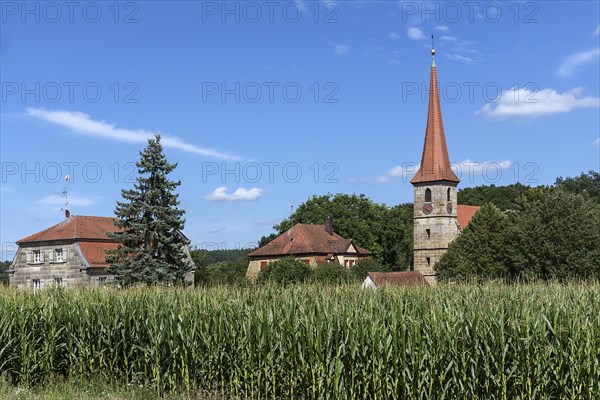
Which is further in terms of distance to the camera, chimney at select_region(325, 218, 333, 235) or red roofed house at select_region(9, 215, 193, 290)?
chimney at select_region(325, 218, 333, 235)

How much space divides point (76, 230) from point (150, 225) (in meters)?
19.0

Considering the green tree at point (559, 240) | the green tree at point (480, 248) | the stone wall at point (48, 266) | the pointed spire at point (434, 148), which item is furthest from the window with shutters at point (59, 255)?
the green tree at point (559, 240)

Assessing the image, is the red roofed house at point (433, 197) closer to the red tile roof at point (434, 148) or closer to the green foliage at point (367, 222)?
the red tile roof at point (434, 148)

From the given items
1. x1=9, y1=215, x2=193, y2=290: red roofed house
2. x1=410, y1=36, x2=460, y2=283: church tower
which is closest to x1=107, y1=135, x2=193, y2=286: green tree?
x1=9, y1=215, x2=193, y2=290: red roofed house

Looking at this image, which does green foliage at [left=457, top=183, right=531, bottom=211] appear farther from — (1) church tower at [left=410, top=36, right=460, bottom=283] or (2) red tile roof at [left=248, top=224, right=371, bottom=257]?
(1) church tower at [left=410, top=36, right=460, bottom=283]

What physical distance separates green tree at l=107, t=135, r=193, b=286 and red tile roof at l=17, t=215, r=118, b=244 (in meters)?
16.6

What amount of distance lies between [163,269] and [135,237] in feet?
8.84

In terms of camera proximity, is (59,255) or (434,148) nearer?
(59,255)

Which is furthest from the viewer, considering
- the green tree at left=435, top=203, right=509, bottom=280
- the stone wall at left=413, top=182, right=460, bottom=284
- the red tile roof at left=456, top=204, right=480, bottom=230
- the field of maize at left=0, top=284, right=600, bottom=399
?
the red tile roof at left=456, top=204, right=480, bottom=230

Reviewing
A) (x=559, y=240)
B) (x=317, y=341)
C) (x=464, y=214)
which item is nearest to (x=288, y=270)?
(x=559, y=240)

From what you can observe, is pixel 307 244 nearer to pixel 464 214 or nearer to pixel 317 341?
pixel 464 214

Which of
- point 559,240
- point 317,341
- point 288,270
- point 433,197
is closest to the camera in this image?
Answer: point 317,341

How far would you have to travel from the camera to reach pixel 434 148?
7506 cm

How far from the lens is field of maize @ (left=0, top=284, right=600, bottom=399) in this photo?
1452 centimetres
